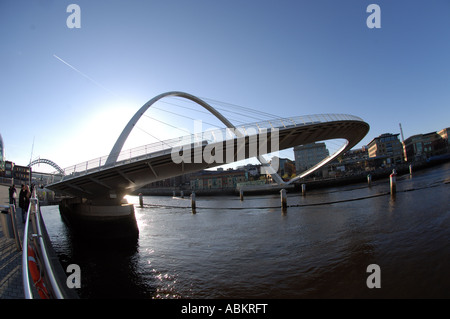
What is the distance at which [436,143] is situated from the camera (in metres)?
92.8

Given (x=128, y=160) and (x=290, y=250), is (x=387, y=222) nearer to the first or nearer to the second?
(x=290, y=250)

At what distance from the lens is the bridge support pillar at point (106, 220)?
14406 millimetres

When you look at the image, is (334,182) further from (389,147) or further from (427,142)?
(427,142)

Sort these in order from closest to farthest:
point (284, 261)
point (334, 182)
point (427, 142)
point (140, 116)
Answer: point (284, 261) → point (140, 116) → point (334, 182) → point (427, 142)

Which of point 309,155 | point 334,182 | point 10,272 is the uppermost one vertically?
point 309,155

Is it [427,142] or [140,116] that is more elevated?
[427,142]

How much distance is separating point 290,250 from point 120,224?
13.0 meters

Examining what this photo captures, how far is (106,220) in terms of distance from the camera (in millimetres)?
16094
